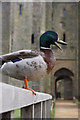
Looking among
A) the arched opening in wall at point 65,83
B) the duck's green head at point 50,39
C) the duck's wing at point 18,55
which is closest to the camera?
the duck's wing at point 18,55

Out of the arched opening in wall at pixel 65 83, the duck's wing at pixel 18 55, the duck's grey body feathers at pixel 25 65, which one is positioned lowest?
the arched opening in wall at pixel 65 83

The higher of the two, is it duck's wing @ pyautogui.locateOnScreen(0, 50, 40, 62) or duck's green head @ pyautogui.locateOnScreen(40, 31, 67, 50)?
duck's green head @ pyautogui.locateOnScreen(40, 31, 67, 50)

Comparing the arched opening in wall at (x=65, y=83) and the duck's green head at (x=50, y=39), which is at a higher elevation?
the duck's green head at (x=50, y=39)

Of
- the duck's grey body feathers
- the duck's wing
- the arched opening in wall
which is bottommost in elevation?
the arched opening in wall

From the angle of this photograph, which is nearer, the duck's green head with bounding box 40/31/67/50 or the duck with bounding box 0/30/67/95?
the duck with bounding box 0/30/67/95

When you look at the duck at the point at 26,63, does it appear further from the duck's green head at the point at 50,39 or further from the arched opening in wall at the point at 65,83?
the arched opening in wall at the point at 65,83

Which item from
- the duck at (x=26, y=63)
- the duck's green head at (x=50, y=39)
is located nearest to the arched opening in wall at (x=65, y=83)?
the duck's green head at (x=50, y=39)

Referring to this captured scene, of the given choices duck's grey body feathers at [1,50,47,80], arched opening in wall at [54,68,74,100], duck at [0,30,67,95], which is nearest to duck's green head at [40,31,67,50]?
duck at [0,30,67,95]

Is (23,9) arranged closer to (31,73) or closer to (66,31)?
(66,31)

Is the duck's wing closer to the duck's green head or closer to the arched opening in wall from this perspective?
the duck's green head

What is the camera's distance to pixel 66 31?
1883 centimetres

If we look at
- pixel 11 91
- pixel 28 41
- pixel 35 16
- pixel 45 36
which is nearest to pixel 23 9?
pixel 35 16

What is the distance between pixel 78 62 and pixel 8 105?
57.6ft

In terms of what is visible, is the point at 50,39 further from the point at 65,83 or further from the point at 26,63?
the point at 65,83
